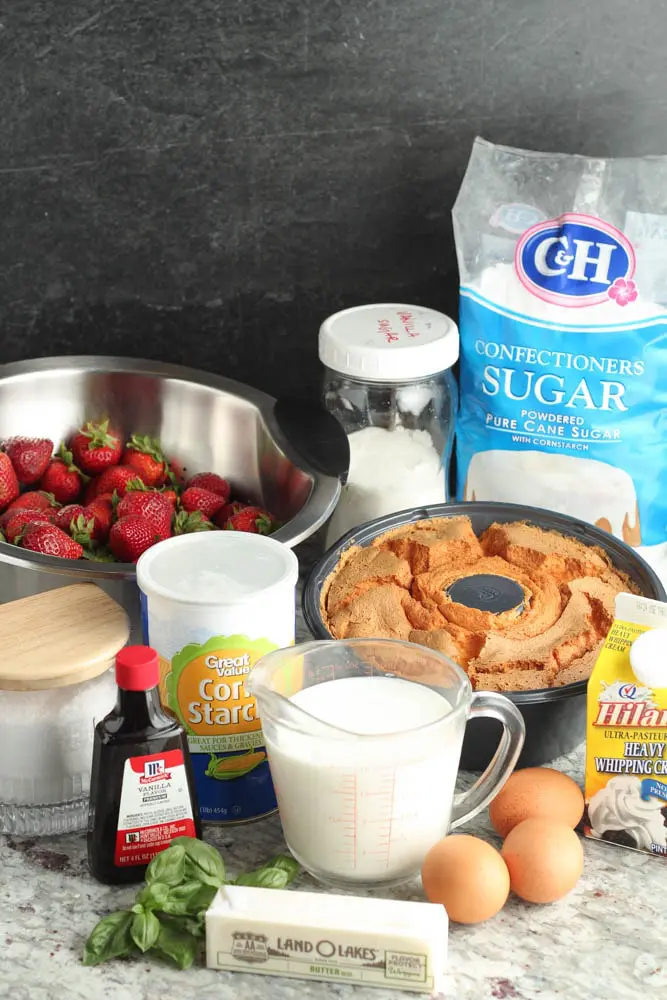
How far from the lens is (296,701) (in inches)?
38.0

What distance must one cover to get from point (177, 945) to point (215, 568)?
299 millimetres

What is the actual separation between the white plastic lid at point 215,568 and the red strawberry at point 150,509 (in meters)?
0.25

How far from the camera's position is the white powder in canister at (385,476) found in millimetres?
1396

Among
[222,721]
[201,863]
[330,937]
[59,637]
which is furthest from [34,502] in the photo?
[330,937]

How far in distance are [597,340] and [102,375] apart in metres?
0.58

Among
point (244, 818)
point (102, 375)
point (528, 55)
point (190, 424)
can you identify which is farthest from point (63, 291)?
point (244, 818)

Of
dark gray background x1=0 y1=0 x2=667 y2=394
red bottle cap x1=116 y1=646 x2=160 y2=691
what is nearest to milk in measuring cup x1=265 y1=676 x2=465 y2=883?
red bottle cap x1=116 y1=646 x2=160 y2=691

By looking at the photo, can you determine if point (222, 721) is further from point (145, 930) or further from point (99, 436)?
point (99, 436)

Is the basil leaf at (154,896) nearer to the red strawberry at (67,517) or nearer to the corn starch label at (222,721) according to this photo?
the corn starch label at (222,721)

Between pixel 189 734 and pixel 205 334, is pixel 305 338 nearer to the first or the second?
pixel 205 334

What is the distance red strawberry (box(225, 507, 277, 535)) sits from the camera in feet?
A: 4.42

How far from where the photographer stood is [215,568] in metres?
1.03

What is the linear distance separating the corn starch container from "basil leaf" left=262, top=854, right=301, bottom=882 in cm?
9

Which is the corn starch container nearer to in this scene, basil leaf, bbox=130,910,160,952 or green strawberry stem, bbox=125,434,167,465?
basil leaf, bbox=130,910,160,952
